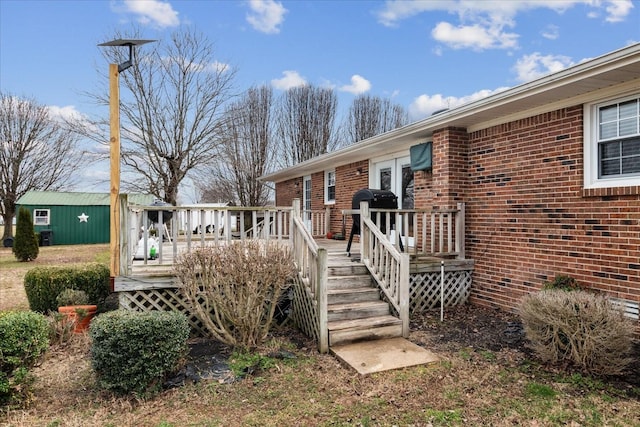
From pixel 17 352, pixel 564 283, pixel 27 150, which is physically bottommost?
pixel 17 352

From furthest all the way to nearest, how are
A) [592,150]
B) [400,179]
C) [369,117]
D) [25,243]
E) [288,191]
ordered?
[369,117], [288,191], [25,243], [400,179], [592,150]

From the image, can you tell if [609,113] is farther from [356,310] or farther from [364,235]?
[356,310]

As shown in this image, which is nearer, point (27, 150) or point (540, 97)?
point (540, 97)

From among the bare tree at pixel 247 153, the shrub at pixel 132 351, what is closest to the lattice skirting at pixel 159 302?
the shrub at pixel 132 351

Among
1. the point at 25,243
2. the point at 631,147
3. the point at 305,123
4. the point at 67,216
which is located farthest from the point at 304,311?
the point at 67,216

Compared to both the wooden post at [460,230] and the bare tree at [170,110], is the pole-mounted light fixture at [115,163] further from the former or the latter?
the bare tree at [170,110]

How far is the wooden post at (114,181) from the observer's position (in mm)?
5160

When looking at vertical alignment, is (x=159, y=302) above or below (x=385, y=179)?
below

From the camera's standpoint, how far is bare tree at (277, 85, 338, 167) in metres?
21.1

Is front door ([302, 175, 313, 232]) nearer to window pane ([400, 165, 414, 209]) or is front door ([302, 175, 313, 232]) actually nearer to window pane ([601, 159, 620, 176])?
window pane ([400, 165, 414, 209])

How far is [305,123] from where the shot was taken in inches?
849

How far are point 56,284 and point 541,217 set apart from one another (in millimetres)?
7519

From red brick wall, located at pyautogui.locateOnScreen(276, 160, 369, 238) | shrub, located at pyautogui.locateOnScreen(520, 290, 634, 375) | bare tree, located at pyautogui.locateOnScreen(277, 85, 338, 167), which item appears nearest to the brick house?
shrub, located at pyautogui.locateOnScreen(520, 290, 634, 375)

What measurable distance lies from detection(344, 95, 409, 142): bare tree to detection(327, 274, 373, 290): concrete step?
1793 centimetres
